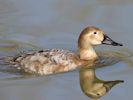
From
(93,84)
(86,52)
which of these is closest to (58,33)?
(86,52)

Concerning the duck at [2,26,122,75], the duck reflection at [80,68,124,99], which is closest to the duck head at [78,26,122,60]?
the duck at [2,26,122,75]

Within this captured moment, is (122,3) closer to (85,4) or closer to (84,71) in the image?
(85,4)

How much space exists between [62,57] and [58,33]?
1456 mm

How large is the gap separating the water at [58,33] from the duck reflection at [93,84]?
0.26ft

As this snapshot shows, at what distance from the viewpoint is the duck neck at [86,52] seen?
9.98m

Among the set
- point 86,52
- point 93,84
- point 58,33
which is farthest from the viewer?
point 58,33

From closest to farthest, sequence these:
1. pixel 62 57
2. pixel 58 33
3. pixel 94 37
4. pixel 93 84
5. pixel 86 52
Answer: pixel 93 84 < pixel 62 57 < pixel 94 37 < pixel 86 52 < pixel 58 33

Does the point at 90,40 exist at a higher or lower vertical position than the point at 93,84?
higher

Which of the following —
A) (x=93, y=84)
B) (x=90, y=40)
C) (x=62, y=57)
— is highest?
(x=90, y=40)

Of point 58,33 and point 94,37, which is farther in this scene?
point 58,33

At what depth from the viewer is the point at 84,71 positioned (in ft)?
32.3

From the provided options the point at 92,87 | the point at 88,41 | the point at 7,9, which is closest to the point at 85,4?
the point at 7,9

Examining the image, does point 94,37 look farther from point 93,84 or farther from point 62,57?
point 93,84

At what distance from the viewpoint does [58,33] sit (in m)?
11.1
